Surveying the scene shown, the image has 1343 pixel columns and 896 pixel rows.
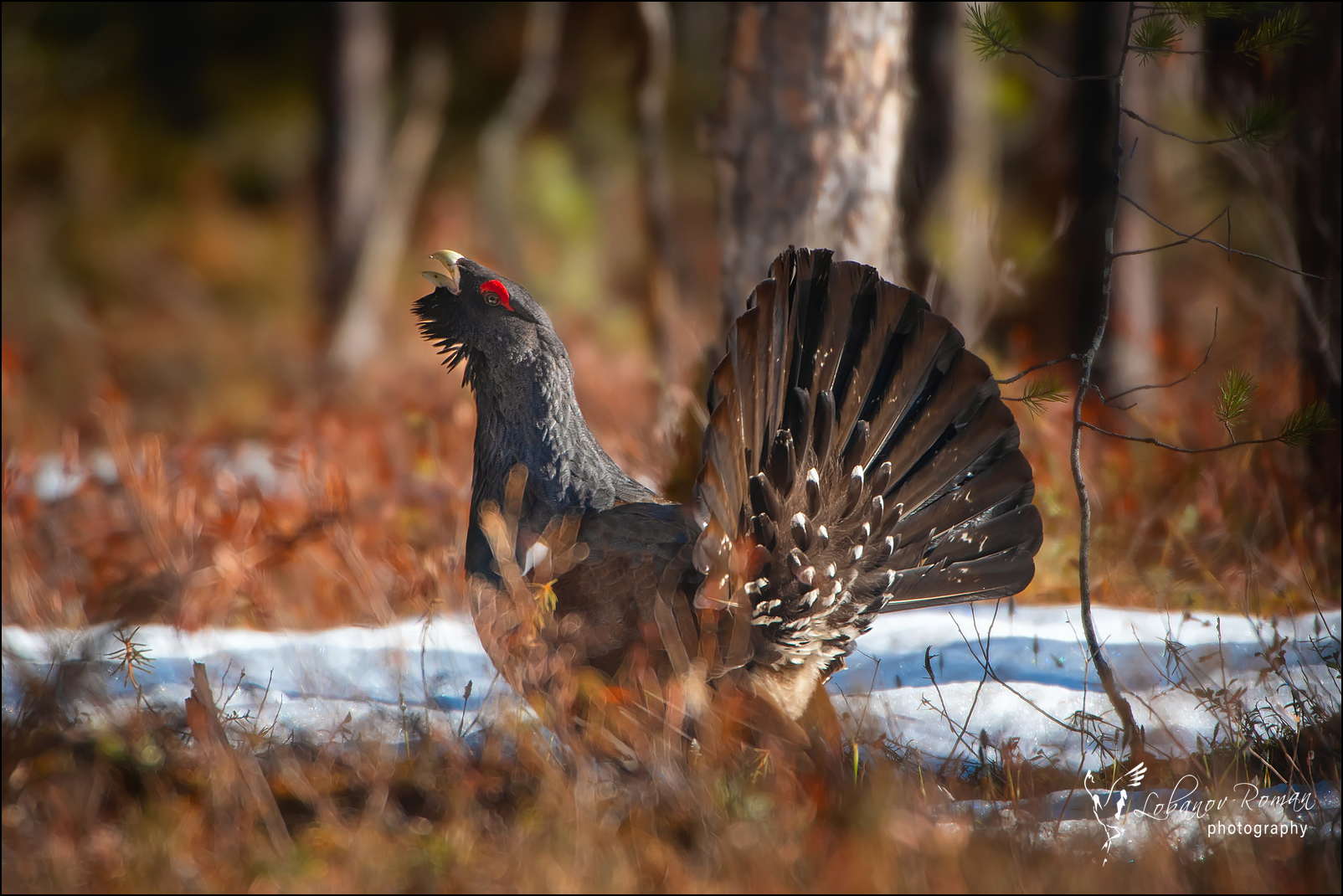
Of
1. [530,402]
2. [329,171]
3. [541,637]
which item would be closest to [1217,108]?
[530,402]

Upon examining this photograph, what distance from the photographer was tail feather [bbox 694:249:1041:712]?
2.61m

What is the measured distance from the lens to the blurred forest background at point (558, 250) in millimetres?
4289

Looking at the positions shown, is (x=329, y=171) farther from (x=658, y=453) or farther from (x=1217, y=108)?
(x=1217, y=108)

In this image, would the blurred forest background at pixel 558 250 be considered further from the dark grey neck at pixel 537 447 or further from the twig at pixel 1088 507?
the twig at pixel 1088 507

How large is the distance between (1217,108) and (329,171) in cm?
988

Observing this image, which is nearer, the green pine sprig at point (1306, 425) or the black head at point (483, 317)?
the green pine sprig at point (1306, 425)

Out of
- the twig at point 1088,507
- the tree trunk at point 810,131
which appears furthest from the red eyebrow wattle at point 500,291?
the twig at point 1088,507

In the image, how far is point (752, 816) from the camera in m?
2.26

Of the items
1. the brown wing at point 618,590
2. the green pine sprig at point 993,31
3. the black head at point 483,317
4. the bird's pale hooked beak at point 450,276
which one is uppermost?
the green pine sprig at point 993,31

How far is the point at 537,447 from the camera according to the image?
10.1 feet

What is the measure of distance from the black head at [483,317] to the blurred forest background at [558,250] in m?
0.82

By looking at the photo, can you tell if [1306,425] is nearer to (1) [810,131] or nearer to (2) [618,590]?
(2) [618,590]
